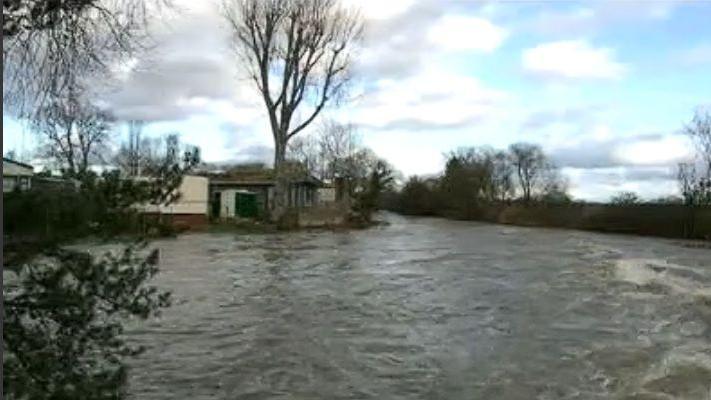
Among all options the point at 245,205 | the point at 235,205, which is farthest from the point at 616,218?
the point at 235,205

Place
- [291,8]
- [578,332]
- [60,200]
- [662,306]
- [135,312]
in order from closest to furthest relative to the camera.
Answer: [60,200] → [135,312] → [578,332] → [662,306] → [291,8]

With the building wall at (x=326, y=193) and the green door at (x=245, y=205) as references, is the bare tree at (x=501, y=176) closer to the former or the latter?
the building wall at (x=326, y=193)

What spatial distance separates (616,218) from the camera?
54125mm

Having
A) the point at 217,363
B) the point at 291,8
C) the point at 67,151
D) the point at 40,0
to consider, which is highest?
the point at 291,8

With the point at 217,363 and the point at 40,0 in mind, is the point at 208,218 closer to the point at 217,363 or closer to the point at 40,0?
the point at 217,363

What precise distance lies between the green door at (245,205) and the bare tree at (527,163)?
4202 centimetres

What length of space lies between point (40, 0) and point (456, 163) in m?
78.4

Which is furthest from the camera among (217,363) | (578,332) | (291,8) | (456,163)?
(456,163)

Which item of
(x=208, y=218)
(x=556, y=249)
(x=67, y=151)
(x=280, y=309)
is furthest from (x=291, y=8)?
(x=67, y=151)

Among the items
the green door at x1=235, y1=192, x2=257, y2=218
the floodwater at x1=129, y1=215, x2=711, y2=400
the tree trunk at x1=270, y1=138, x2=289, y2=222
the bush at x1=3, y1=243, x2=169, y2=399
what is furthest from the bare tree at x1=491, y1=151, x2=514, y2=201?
the bush at x1=3, y1=243, x2=169, y2=399

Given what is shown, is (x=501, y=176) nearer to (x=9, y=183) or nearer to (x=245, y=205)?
(x=245, y=205)

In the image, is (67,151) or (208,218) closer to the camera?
(67,151)

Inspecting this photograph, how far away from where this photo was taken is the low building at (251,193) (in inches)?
2161

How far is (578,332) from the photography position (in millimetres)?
14328
